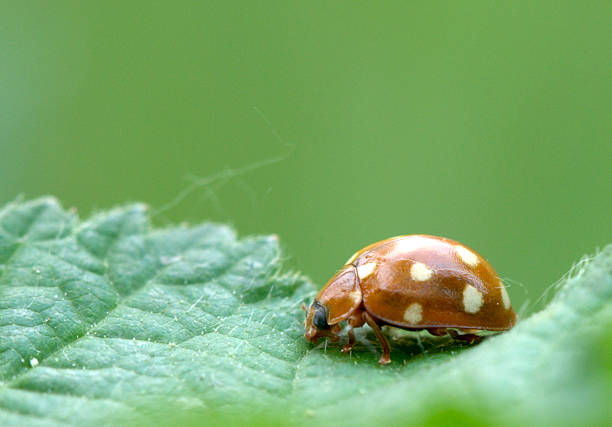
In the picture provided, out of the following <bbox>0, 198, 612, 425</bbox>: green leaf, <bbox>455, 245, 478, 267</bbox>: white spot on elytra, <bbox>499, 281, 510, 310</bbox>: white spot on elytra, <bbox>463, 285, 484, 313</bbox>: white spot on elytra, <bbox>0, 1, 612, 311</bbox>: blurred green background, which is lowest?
<bbox>0, 198, 612, 425</bbox>: green leaf

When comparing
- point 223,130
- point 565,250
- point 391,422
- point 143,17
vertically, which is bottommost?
point 391,422

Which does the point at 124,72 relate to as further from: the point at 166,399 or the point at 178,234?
the point at 166,399

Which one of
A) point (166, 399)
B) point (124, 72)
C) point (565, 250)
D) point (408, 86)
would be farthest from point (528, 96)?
point (166, 399)

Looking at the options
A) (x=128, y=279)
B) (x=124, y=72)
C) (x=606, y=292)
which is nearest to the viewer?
(x=606, y=292)

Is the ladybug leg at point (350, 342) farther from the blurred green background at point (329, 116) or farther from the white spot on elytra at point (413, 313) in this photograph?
the blurred green background at point (329, 116)

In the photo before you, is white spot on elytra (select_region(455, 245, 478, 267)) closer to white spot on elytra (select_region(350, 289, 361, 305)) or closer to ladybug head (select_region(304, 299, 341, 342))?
white spot on elytra (select_region(350, 289, 361, 305))

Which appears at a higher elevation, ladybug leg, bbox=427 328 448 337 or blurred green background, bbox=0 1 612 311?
blurred green background, bbox=0 1 612 311

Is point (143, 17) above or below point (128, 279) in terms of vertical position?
above

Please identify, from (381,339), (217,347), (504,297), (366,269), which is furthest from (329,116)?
(217,347)

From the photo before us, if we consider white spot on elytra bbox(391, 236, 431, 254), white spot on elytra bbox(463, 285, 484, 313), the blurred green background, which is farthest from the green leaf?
the blurred green background
